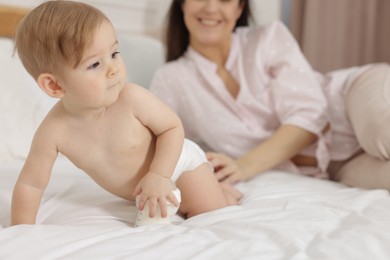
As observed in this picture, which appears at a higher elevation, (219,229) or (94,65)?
(94,65)

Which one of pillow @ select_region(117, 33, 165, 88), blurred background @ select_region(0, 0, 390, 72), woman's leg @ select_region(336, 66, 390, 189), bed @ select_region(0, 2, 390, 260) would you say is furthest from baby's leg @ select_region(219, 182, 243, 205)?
blurred background @ select_region(0, 0, 390, 72)

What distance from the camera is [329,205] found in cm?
104

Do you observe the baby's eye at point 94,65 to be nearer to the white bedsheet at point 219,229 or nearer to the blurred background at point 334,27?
the white bedsheet at point 219,229

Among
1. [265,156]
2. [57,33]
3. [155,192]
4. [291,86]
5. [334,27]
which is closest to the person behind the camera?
[57,33]

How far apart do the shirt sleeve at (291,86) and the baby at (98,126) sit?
0.51 metres

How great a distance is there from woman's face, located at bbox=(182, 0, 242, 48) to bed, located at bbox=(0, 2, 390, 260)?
1.53 ft

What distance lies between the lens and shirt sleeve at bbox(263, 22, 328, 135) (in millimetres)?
1495

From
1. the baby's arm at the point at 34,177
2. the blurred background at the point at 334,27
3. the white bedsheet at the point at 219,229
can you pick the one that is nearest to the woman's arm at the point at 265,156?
the white bedsheet at the point at 219,229

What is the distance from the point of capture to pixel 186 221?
3.22 ft

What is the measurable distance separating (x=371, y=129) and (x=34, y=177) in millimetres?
789

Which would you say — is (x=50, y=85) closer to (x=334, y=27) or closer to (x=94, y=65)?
(x=94, y=65)

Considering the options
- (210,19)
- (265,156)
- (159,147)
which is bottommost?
(265,156)

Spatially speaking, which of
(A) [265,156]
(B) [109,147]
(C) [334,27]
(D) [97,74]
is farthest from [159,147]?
(C) [334,27]

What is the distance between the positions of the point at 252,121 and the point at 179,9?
45 cm
